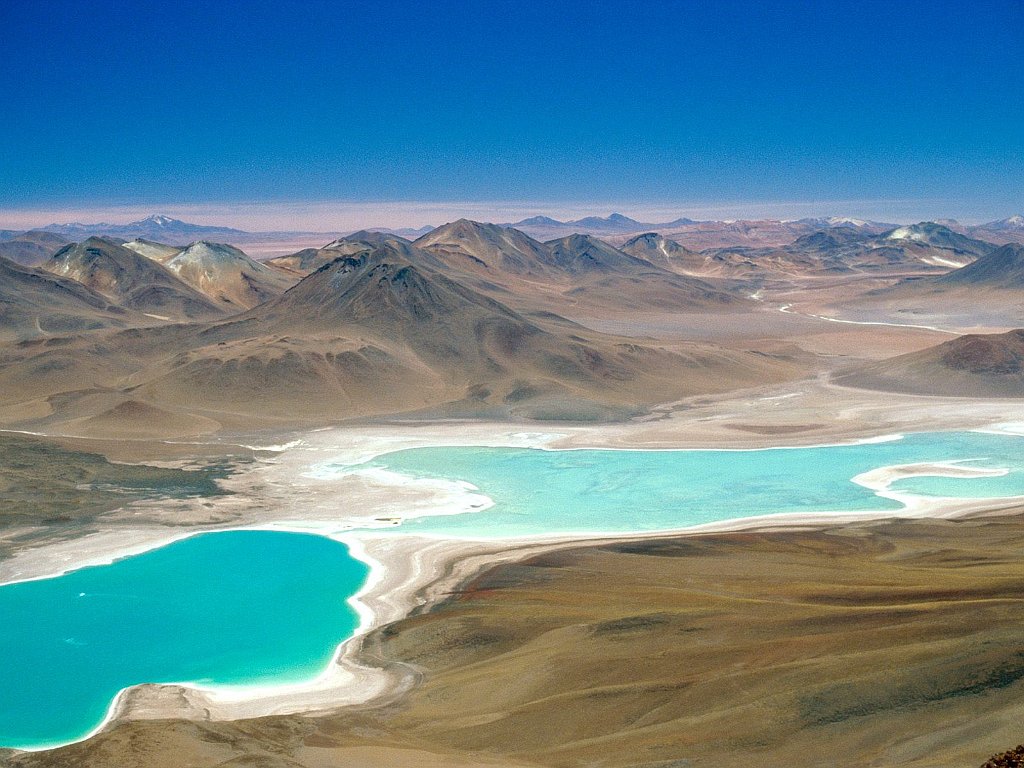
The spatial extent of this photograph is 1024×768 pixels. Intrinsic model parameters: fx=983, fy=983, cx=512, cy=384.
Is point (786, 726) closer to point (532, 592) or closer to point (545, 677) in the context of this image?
point (545, 677)

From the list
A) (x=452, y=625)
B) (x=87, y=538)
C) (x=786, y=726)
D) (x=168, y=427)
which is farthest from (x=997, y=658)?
(x=168, y=427)

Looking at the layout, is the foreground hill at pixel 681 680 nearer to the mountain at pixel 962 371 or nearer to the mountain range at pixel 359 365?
the mountain range at pixel 359 365

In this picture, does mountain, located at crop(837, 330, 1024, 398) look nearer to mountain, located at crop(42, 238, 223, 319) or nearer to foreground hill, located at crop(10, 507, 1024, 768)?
foreground hill, located at crop(10, 507, 1024, 768)

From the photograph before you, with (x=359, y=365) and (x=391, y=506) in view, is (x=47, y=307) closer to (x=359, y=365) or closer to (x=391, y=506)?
(x=359, y=365)

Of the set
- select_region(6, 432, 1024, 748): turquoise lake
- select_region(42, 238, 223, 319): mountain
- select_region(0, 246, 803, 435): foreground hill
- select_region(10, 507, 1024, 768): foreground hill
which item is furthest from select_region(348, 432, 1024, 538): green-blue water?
select_region(42, 238, 223, 319): mountain

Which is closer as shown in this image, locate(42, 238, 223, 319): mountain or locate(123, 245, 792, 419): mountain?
locate(123, 245, 792, 419): mountain
